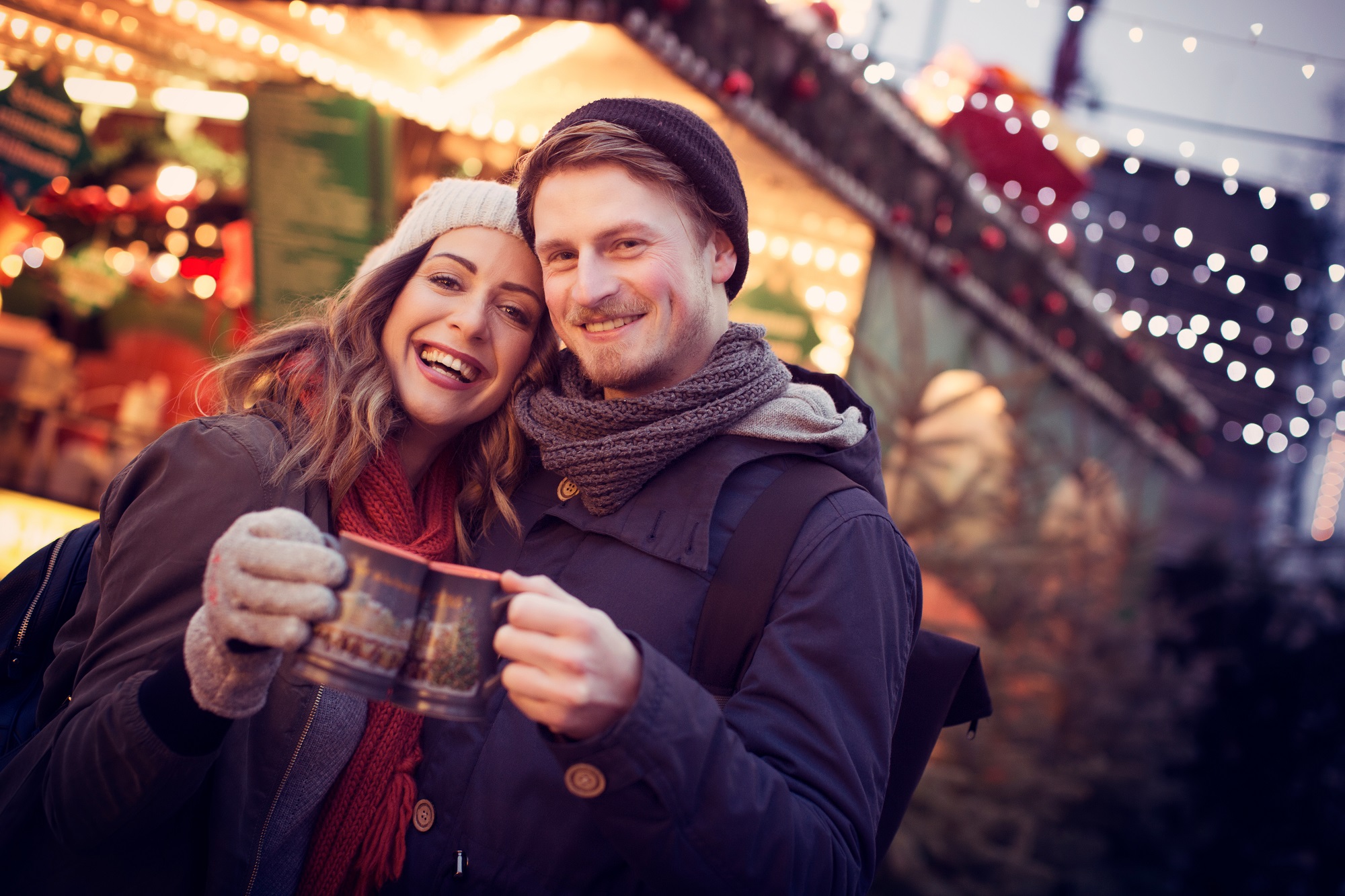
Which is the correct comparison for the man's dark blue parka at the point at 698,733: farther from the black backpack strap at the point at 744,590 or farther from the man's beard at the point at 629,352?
the man's beard at the point at 629,352

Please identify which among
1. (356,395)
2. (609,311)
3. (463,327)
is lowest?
(356,395)

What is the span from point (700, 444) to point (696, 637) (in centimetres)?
37

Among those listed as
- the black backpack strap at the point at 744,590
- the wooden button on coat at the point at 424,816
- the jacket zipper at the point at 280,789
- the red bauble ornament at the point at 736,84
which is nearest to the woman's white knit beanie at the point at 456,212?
the black backpack strap at the point at 744,590

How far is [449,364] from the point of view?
6.01ft

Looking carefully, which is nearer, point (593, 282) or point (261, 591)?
point (261, 591)

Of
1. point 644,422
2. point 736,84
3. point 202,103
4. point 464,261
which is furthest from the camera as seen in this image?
point 202,103

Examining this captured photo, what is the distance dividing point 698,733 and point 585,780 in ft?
0.50

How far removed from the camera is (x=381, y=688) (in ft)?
3.48

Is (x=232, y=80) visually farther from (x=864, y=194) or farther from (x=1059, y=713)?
(x=1059, y=713)

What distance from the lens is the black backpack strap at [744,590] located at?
4.64 feet

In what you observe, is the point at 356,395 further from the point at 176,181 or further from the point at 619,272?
the point at 176,181

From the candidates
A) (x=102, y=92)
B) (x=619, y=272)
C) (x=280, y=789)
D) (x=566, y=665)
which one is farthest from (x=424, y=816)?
(x=102, y=92)

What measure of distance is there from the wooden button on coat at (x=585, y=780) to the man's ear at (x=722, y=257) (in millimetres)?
1075

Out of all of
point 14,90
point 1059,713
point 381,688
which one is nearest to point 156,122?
point 14,90
